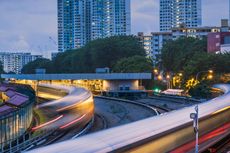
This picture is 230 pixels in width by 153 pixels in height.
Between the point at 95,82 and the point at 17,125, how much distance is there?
63.0 m

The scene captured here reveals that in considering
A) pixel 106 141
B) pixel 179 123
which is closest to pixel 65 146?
pixel 106 141

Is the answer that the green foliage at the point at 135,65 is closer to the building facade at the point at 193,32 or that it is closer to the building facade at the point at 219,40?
the building facade at the point at 219,40

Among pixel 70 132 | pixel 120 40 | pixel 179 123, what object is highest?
pixel 120 40

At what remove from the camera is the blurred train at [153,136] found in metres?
12.7

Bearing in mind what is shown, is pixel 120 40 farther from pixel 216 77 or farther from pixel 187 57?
pixel 216 77

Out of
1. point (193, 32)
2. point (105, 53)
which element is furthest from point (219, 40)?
point (193, 32)

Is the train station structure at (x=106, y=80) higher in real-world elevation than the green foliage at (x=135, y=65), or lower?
lower

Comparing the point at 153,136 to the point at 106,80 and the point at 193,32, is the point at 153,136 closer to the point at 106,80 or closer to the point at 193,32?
the point at 106,80

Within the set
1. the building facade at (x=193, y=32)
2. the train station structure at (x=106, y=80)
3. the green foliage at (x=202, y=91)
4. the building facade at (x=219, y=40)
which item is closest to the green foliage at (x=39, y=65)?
the building facade at (x=193, y=32)

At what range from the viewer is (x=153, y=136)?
15.5 metres

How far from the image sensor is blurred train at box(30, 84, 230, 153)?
1267 centimetres

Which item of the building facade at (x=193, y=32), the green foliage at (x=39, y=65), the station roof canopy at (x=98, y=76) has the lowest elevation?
the station roof canopy at (x=98, y=76)

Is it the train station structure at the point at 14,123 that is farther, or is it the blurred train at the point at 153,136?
the train station structure at the point at 14,123

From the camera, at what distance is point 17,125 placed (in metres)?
25.0
